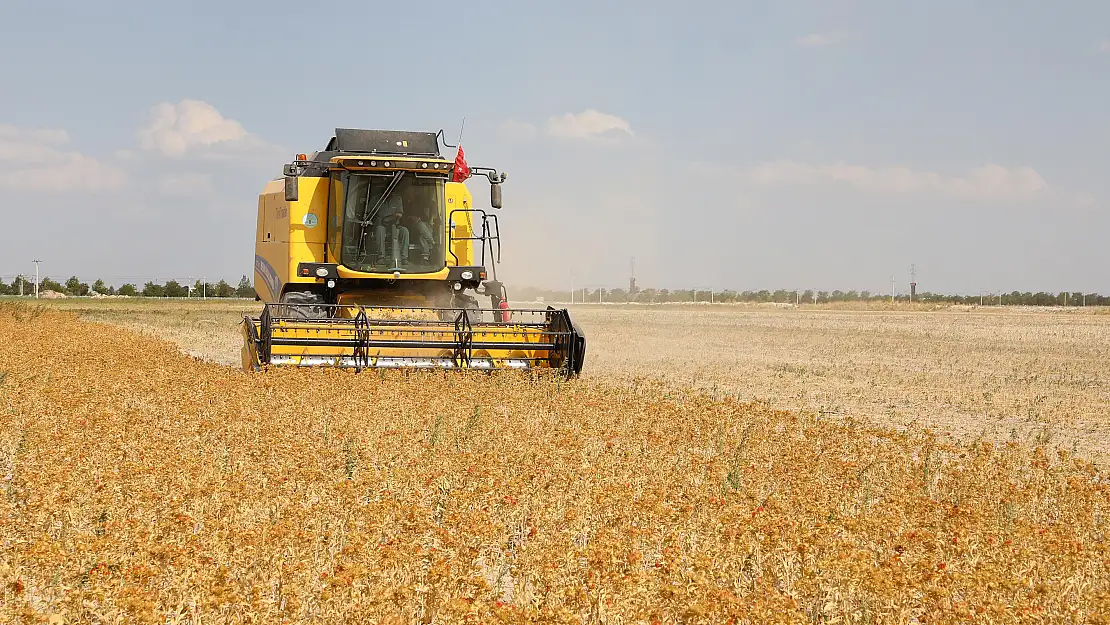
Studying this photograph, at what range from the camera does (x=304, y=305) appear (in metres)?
14.2

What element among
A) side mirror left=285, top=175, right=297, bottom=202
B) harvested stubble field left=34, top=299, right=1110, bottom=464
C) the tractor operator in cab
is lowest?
harvested stubble field left=34, top=299, right=1110, bottom=464

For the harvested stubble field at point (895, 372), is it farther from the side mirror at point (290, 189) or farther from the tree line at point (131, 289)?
the tree line at point (131, 289)

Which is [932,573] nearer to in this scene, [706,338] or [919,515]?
[919,515]

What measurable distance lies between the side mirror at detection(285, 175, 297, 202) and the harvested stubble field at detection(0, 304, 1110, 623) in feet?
16.1

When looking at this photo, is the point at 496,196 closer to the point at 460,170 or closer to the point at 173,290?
the point at 460,170

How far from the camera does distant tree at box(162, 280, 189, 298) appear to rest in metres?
77.6

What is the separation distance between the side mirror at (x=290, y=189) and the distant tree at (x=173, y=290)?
66811 millimetres

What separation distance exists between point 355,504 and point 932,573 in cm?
282

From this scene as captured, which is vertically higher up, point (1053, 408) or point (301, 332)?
point (301, 332)

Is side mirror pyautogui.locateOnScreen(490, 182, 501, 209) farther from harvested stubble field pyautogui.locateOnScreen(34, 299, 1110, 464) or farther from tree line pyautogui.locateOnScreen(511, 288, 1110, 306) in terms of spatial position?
tree line pyautogui.locateOnScreen(511, 288, 1110, 306)

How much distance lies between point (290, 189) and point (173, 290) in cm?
6733

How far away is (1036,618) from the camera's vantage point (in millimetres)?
4246

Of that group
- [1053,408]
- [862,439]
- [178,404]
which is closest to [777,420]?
[862,439]

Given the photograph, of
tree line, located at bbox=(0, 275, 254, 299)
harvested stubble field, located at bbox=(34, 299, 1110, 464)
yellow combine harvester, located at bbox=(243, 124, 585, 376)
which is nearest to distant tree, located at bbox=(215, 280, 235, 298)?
tree line, located at bbox=(0, 275, 254, 299)
